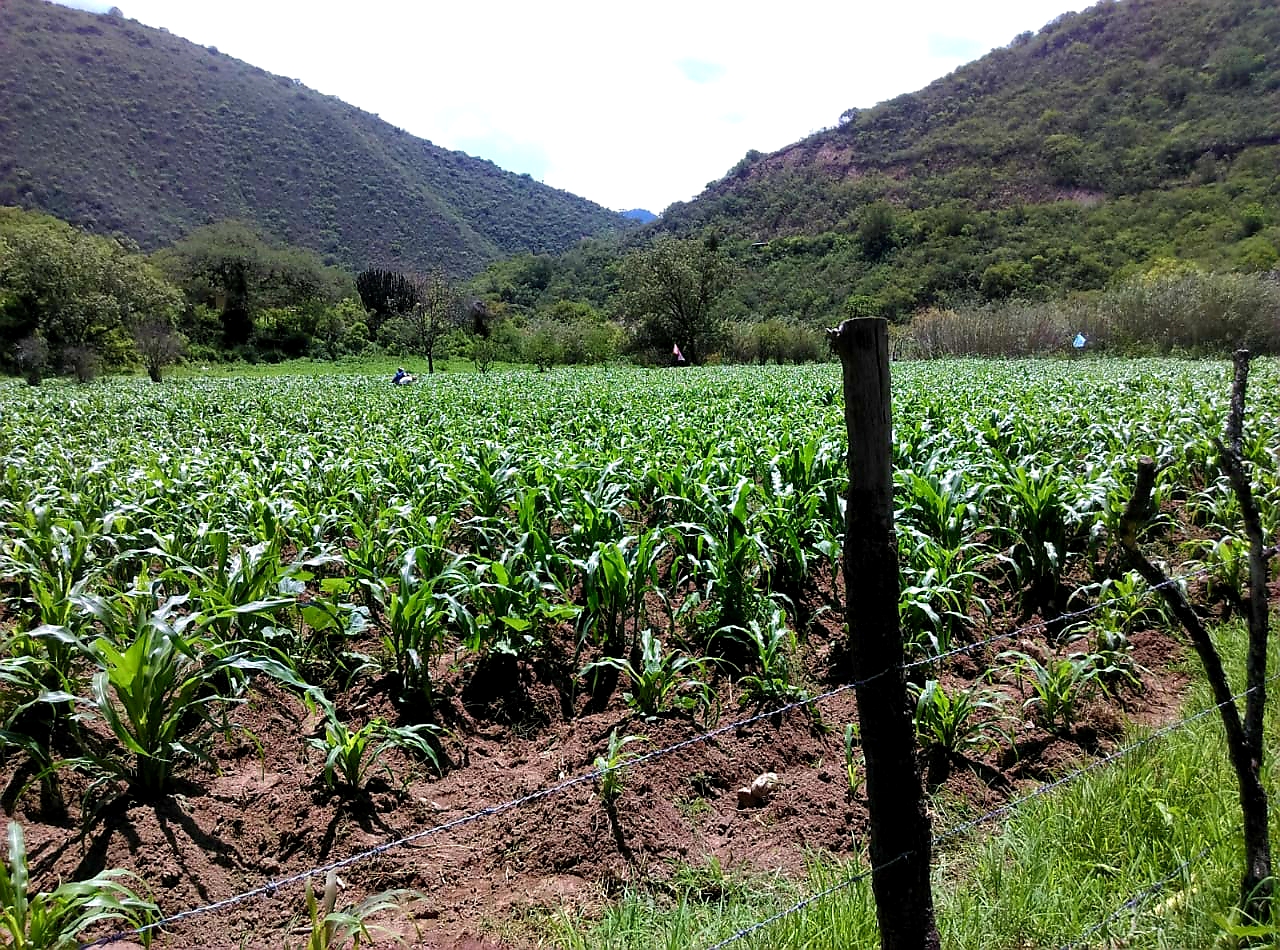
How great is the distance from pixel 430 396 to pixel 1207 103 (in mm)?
64738

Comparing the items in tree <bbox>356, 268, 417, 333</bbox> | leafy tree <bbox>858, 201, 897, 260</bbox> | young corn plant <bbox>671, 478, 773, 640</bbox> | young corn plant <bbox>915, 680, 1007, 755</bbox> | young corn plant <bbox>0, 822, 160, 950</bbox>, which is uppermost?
leafy tree <bbox>858, 201, 897, 260</bbox>

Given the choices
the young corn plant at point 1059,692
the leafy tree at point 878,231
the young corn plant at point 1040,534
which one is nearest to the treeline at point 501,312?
the leafy tree at point 878,231

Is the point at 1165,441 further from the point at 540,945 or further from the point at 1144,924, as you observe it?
the point at 540,945

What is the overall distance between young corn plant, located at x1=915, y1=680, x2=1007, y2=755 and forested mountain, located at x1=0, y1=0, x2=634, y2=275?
3284 inches

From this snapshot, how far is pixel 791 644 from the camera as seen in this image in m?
3.10

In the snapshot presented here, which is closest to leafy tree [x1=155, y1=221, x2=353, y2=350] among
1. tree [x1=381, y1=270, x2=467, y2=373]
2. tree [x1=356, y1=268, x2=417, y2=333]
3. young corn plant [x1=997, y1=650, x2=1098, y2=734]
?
tree [x1=356, y1=268, x2=417, y2=333]

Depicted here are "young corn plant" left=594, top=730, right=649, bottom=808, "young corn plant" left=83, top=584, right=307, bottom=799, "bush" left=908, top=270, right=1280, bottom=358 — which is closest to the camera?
"young corn plant" left=83, top=584, right=307, bottom=799

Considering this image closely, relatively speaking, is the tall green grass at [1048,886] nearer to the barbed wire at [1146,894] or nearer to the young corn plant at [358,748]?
the barbed wire at [1146,894]

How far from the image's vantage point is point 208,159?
263 feet

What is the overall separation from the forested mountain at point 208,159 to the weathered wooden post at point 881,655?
274 ft

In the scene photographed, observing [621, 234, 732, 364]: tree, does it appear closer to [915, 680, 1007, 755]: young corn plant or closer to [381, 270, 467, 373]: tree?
[381, 270, 467, 373]: tree

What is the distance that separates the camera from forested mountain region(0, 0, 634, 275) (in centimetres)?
6888

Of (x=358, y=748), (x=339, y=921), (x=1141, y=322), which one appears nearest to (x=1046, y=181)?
(x=1141, y=322)

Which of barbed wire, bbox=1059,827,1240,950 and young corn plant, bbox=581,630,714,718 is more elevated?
young corn plant, bbox=581,630,714,718
